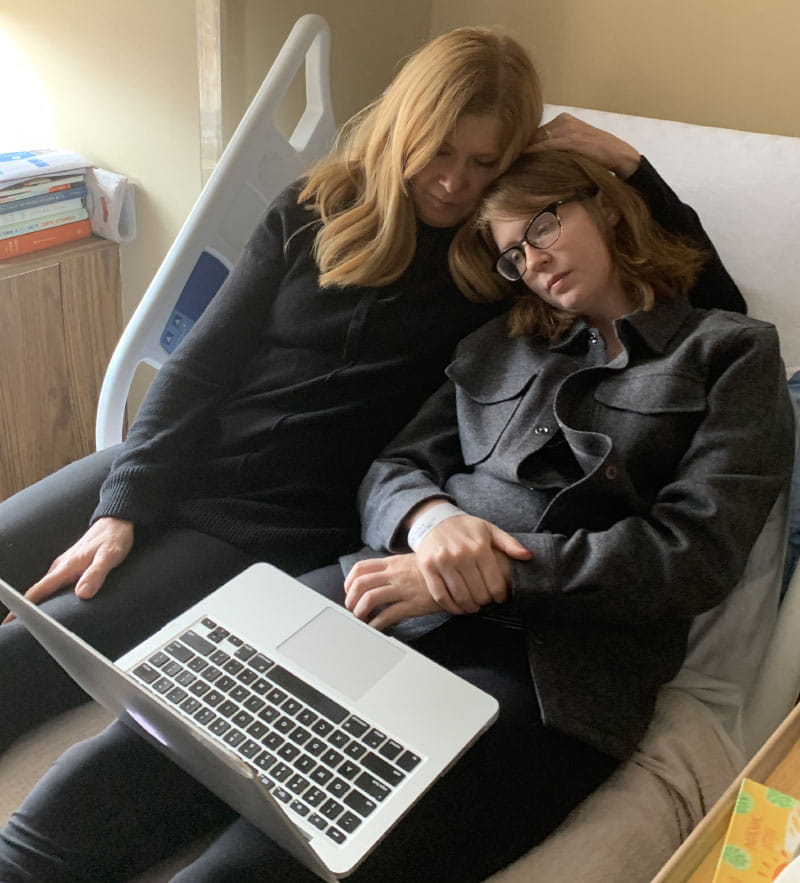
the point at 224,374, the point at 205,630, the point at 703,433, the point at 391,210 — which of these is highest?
the point at 391,210

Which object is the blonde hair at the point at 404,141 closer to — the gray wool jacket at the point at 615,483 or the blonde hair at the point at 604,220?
the blonde hair at the point at 604,220

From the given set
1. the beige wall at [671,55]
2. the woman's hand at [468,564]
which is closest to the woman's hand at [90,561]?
the woman's hand at [468,564]

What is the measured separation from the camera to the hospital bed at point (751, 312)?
94cm

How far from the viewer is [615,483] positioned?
1.00 metres

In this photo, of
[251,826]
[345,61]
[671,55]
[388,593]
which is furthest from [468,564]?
[345,61]

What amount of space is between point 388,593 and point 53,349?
1.13 meters

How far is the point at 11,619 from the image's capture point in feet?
3.53

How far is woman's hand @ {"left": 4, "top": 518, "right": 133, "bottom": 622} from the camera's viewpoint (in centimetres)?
109

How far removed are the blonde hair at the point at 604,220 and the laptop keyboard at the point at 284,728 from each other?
558mm

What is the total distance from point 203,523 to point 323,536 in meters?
0.16

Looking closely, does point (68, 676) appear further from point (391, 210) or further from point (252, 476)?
point (391, 210)

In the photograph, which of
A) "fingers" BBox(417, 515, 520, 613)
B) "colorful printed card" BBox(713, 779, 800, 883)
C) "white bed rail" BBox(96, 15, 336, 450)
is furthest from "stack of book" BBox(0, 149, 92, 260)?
"colorful printed card" BBox(713, 779, 800, 883)

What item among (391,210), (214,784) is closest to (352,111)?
(391,210)

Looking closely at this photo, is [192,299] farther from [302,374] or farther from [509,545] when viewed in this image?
[509,545]
